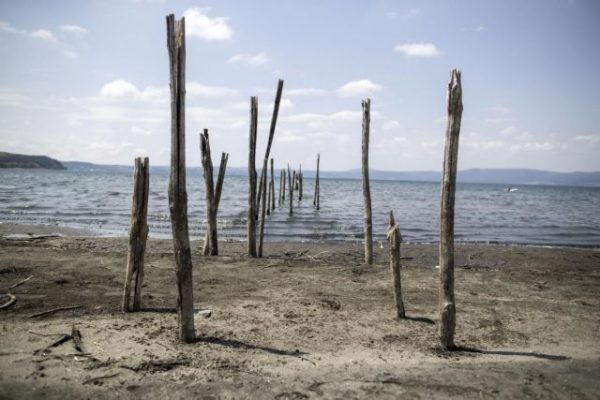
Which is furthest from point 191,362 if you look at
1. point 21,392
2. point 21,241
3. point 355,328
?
point 21,241

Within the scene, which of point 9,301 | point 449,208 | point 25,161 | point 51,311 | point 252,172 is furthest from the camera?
point 25,161

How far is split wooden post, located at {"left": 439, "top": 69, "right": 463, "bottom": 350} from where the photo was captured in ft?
15.4

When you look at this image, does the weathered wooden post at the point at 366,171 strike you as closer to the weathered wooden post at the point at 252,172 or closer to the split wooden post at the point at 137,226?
the weathered wooden post at the point at 252,172

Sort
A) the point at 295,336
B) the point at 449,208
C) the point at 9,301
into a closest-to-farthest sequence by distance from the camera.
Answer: the point at 449,208 < the point at 295,336 < the point at 9,301

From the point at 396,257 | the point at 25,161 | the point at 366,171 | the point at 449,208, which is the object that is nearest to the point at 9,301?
the point at 396,257

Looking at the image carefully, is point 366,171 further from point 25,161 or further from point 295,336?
point 25,161

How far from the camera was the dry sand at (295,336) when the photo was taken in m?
4.09

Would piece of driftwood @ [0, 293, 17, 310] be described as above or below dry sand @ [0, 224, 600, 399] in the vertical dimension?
above

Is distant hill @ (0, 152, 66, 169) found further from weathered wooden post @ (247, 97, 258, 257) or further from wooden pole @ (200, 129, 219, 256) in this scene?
weathered wooden post @ (247, 97, 258, 257)

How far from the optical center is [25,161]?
121 metres

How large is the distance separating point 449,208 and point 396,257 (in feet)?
4.96

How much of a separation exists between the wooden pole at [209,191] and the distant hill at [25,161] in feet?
398

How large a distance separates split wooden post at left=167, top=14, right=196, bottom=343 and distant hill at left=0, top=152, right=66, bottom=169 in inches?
4981

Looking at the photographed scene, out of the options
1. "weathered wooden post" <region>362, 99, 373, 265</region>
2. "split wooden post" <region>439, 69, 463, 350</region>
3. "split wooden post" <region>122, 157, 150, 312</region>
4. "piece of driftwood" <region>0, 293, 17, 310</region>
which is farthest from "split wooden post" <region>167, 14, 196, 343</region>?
"weathered wooden post" <region>362, 99, 373, 265</region>
